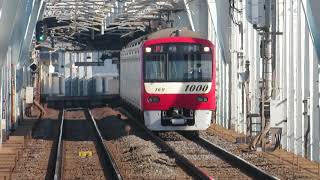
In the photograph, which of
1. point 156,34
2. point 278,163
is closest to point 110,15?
point 156,34

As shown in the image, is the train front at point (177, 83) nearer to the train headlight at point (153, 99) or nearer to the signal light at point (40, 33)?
the train headlight at point (153, 99)

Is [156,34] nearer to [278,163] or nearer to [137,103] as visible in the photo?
[137,103]

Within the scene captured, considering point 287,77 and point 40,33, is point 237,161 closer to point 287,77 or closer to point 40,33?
point 287,77

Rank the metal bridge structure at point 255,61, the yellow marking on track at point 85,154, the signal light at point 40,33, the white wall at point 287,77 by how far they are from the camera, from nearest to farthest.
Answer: the metal bridge structure at point 255,61 → the yellow marking on track at point 85,154 → the white wall at point 287,77 → the signal light at point 40,33

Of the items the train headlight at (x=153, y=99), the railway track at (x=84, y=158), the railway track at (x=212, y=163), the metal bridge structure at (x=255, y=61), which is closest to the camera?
the railway track at (x=212, y=163)

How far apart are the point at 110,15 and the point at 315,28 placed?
1153 inches

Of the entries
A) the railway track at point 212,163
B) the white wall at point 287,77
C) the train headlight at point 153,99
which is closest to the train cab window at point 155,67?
the train headlight at point 153,99

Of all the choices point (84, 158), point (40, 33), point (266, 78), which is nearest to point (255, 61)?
point (40, 33)

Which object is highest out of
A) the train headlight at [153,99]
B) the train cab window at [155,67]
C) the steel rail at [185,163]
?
the train cab window at [155,67]

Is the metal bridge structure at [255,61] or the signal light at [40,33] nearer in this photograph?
the metal bridge structure at [255,61]

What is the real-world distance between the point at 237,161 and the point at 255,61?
32.2ft

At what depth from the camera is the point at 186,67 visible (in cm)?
2134

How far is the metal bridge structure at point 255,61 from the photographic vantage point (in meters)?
17.5

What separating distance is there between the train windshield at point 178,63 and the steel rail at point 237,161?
71.2 inches
